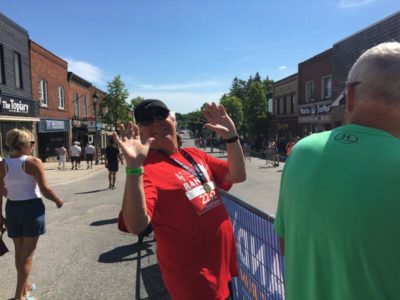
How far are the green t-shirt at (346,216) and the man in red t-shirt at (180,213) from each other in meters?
0.86

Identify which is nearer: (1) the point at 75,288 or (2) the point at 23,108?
(1) the point at 75,288

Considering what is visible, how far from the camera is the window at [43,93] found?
75.9ft

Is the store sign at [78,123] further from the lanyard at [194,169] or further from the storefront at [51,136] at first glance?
the lanyard at [194,169]

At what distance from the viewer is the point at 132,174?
179 centimetres

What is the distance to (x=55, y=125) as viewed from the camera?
24.9m

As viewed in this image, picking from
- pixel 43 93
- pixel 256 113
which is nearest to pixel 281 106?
pixel 256 113

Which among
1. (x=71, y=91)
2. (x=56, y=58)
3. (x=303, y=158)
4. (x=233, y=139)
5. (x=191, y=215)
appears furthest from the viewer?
(x=71, y=91)

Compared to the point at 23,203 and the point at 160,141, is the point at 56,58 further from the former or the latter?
the point at 160,141

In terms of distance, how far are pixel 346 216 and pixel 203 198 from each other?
118cm

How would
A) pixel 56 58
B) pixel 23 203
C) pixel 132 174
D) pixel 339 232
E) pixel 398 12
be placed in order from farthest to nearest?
1. pixel 56 58
2. pixel 398 12
3. pixel 23 203
4. pixel 132 174
5. pixel 339 232

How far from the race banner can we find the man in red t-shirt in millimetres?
397

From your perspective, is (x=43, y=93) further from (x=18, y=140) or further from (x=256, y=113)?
(x=256, y=113)

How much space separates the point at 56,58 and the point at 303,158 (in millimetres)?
27645

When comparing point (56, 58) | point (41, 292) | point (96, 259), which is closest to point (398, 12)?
point (96, 259)
